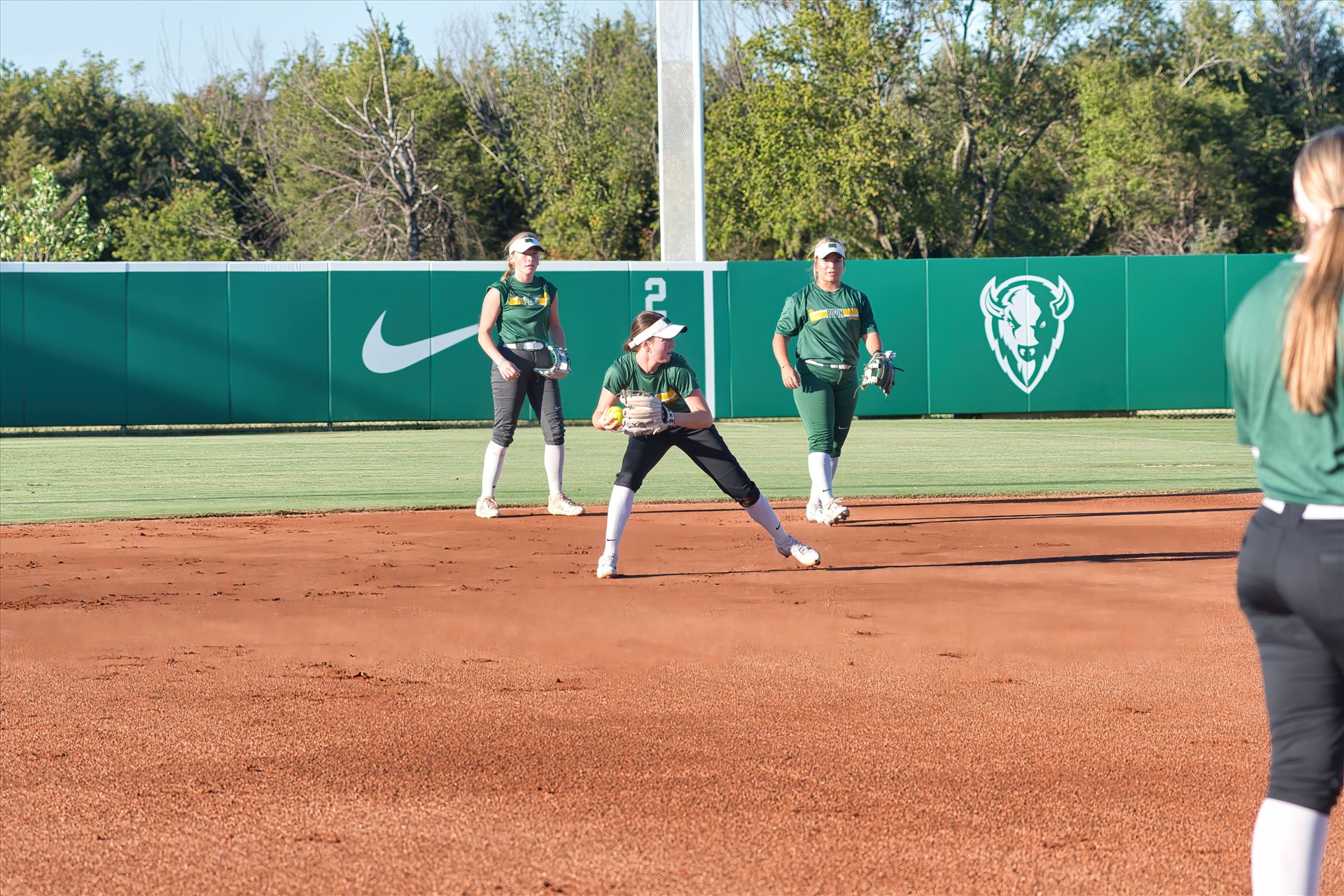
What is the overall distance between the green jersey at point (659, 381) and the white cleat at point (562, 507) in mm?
3287

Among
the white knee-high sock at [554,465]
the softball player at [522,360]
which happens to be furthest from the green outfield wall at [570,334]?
the white knee-high sock at [554,465]

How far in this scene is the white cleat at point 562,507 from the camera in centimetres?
1103

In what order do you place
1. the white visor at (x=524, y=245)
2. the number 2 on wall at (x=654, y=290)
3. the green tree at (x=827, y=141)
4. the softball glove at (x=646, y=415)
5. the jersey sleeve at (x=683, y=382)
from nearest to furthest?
1. the softball glove at (x=646, y=415)
2. the jersey sleeve at (x=683, y=382)
3. the white visor at (x=524, y=245)
4. the number 2 on wall at (x=654, y=290)
5. the green tree at (x=827, y=141)

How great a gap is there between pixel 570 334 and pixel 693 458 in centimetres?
1572

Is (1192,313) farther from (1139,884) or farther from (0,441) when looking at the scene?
(1139,884)

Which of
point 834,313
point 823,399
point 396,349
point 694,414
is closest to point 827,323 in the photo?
point 834,313

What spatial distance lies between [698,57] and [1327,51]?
1291 inches

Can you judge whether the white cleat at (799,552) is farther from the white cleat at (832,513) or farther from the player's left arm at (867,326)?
the player's left arm at (867,326)

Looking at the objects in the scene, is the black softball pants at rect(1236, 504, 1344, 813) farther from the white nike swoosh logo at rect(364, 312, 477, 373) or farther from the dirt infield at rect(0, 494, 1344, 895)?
the white nike swoosh logo at rect(364, 312, 477, 373)

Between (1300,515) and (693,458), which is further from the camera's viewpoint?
(693,458)

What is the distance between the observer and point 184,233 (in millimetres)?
47750

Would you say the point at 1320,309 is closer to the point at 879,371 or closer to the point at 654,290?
the point at 879,371

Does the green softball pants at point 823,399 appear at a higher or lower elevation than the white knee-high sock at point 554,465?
higher

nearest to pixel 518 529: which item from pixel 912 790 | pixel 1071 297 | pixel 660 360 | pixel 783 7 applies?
pixel 660 360
